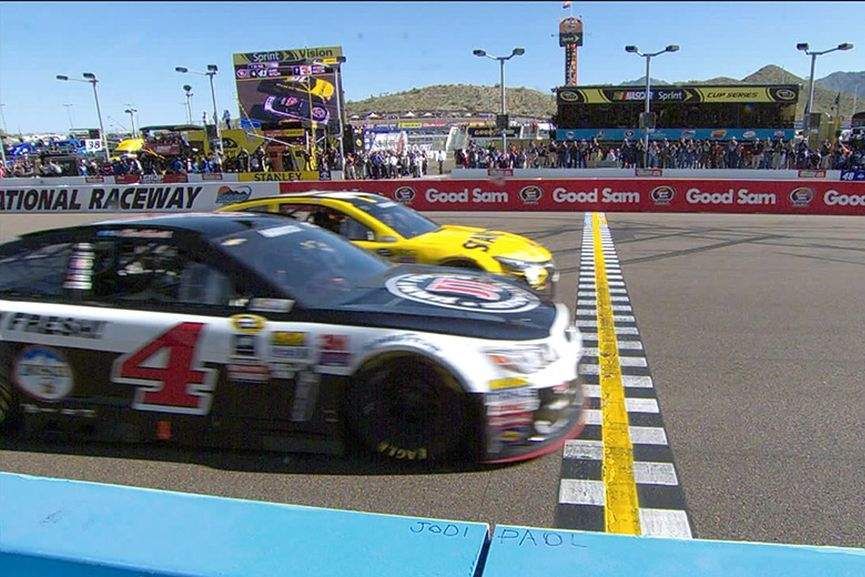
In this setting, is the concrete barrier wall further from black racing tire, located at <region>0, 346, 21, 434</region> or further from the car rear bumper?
black racing tire, located at <region>0, 346, 21, 434</region>

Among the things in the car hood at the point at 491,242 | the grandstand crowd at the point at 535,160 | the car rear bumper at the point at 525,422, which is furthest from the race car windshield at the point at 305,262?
the grandstand crowd at the point at 535,160

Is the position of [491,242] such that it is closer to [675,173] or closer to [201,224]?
[201,224]

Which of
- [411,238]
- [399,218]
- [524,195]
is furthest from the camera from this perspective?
[524,195]

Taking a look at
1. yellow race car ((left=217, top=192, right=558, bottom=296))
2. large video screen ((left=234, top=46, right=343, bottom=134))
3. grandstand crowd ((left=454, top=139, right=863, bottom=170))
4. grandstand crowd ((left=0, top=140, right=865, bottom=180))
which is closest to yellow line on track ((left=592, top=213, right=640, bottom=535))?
yellow race car ((left=217, top=192, right=558, bottom=296))

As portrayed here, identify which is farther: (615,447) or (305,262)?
(305,262)

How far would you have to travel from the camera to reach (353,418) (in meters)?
3.41

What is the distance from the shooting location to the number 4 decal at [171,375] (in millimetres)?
3498

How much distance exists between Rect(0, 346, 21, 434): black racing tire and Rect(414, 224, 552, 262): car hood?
4105 mm

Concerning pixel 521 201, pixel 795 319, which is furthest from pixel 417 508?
pixel 521 201

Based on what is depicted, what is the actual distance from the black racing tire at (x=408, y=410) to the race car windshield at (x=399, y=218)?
149 inches

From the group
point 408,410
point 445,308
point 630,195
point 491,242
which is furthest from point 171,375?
point 630,195

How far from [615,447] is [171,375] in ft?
8.60

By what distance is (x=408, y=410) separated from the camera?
3.37m

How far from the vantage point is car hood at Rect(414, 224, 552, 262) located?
674 centimetres
